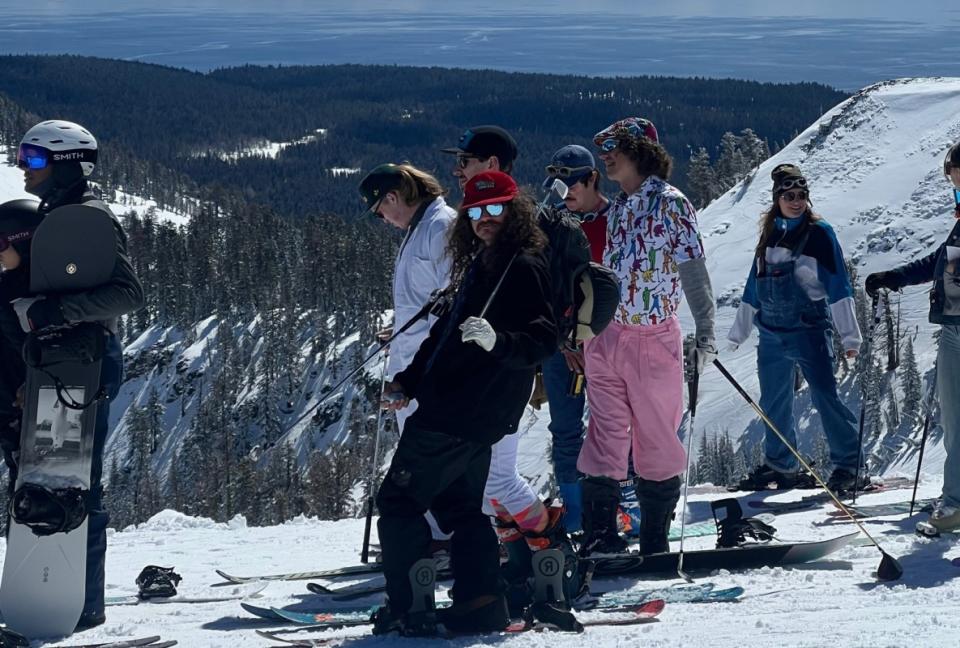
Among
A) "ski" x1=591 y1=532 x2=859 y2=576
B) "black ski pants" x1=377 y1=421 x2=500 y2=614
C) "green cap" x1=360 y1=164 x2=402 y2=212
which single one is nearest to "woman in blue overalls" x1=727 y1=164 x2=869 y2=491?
"ski" x1=591 y1=532 x2=859 y2=576

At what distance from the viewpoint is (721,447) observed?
2894 inches

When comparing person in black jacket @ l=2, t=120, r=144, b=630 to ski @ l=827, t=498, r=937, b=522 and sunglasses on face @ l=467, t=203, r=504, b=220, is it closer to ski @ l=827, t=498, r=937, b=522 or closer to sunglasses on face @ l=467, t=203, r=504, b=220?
sunglasses on face @ l=467, t=203, r=504, b=220

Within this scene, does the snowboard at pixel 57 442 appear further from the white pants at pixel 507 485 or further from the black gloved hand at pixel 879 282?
the black gloved hand at pixel 879 282

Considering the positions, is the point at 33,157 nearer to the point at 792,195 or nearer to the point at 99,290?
the point at 99,290

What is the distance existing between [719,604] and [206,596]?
2715 millimetres

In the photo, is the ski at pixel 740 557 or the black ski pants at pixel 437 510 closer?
the black ski pants at pixel 437 510

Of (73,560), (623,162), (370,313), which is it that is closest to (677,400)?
(623,162)

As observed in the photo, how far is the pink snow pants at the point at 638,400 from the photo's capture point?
5926 millimetres

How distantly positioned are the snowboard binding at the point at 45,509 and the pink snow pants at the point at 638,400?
2647mm

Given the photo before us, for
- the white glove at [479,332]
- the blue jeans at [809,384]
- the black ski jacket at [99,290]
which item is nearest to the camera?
the white glove at [479,332]

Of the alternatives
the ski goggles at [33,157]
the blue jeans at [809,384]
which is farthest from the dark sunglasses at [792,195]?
the ski goggles at [33,157]

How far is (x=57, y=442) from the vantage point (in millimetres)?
5188

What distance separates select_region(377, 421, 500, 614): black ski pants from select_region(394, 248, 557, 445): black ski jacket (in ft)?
0.35

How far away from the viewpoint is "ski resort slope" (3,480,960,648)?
4.61 metres
